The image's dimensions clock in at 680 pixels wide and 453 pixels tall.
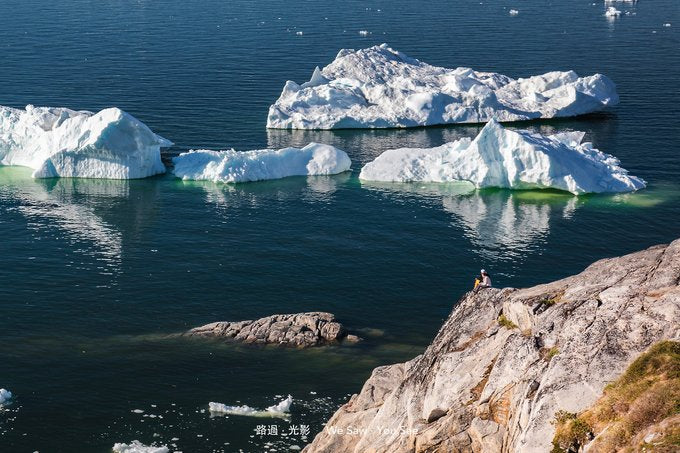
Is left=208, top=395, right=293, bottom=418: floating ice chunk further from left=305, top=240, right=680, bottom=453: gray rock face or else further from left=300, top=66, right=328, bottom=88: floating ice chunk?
left=300, top=66, right=328, bottom=88: floating ice chunk

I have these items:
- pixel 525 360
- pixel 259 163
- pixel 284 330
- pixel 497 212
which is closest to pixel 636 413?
pixel 525 360

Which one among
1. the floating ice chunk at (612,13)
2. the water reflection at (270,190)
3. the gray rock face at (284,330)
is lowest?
the gray rock face at (284,330)

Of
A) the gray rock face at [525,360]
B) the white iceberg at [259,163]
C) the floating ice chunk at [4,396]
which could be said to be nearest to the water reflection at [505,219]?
the white iceberg at [259,163]

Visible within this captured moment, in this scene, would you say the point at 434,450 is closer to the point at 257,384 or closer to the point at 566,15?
the point at 257,384

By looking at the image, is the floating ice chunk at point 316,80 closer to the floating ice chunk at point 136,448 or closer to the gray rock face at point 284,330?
the gray rock face at point 284,330

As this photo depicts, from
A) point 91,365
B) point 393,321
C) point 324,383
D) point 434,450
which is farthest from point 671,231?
point 434,450

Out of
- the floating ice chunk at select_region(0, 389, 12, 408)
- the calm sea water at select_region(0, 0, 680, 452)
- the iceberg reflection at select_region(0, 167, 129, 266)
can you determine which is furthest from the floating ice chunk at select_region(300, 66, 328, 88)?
the floating ice chunk at select_region(0, 389, 12, 408)
